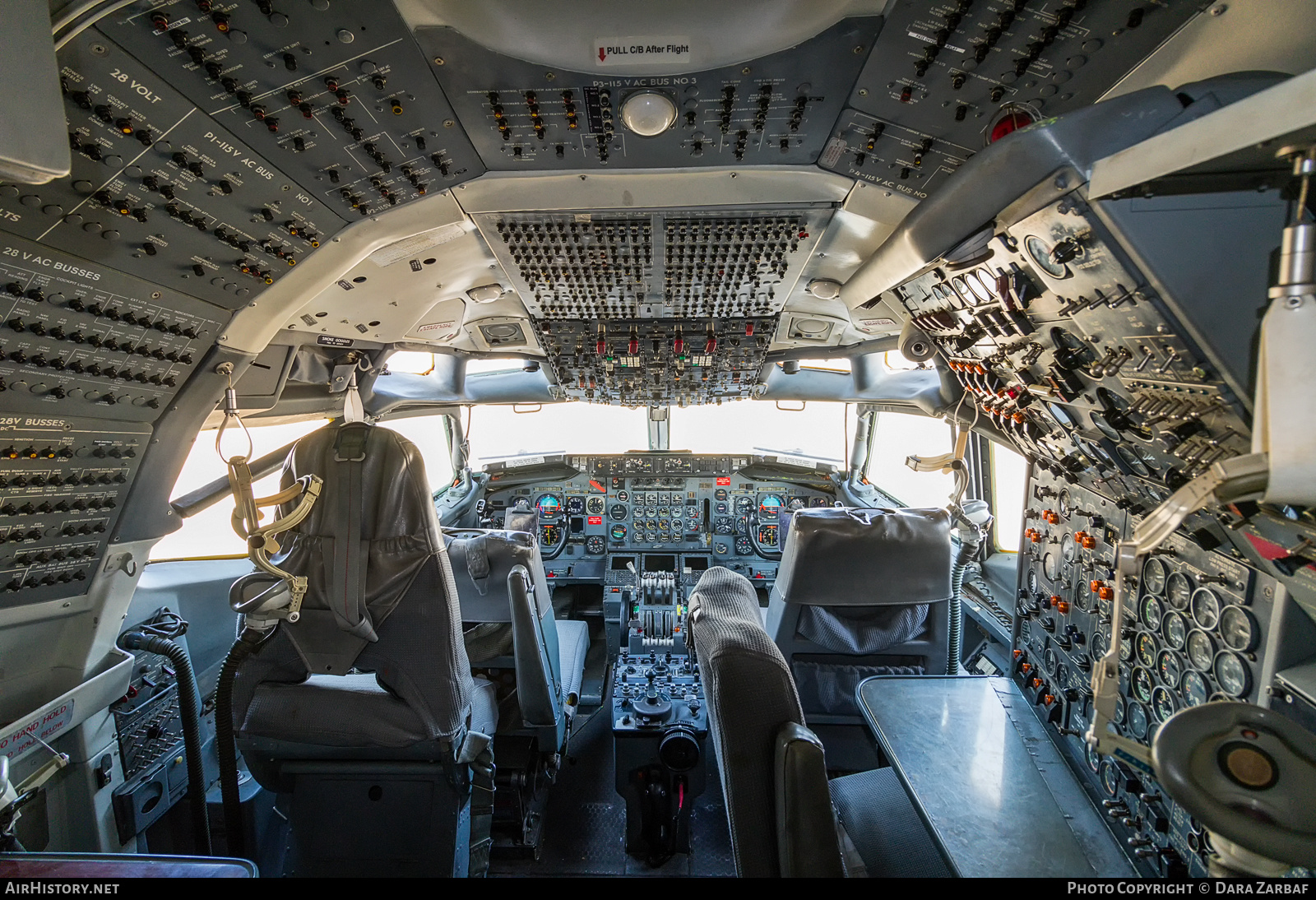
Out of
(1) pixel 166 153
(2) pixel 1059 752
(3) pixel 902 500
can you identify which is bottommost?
(2) pixel 1059 752

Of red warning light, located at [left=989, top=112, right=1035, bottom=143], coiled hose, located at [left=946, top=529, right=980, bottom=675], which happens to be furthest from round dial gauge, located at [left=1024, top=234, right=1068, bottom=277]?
coiled hose, located at [left=946, top=529, right=980, bottom=675]

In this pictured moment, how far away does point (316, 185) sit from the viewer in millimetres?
1513

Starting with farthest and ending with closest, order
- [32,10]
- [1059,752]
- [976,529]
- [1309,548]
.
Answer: [976,529]
[1059,752]
[1309,548]
[32,10]

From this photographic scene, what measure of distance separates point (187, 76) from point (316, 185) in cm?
→ 41

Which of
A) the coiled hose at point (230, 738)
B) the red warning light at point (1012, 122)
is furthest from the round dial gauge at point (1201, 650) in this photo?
the coiled hose at point (230, 738)

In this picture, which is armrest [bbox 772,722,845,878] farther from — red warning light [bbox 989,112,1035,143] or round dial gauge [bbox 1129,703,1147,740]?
round dial gauge [bbox 1129,703,1147,740]

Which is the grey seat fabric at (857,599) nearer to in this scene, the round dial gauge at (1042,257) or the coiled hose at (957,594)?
the coiled hose at (957,594)

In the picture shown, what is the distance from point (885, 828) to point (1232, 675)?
1222 mm

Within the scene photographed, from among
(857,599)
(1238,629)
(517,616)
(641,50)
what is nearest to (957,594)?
(857,599)

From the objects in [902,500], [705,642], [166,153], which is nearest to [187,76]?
[166,153]

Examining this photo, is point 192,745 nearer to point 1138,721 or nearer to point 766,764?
point 766,764

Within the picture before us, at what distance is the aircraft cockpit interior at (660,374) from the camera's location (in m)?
1.07

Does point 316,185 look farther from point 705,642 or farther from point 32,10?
point 705,642

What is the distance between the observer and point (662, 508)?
566 centimetres
